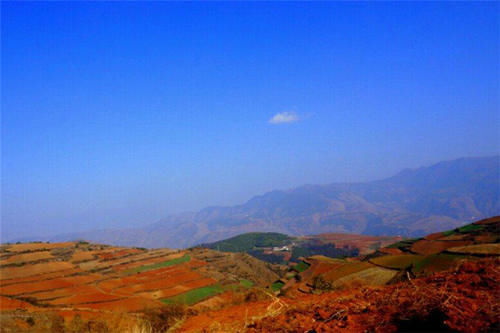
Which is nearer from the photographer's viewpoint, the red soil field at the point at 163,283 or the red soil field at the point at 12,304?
the red soil field at the point at 12,304

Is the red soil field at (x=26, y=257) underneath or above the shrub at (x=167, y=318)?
underneath

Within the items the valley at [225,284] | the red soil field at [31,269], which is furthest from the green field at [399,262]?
the red soil field at [31,269]

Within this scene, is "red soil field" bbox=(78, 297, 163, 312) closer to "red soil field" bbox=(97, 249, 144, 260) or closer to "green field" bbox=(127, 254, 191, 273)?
"green field" bbox=(127, 254, 191, 273)

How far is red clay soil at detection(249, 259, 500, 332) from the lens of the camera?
14.4 feet

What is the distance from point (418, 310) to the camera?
4891 millimetres

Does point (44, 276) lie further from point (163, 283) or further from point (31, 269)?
point (163, 283)

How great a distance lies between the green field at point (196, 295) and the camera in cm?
4303

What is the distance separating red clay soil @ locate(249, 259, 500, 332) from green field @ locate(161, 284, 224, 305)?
124ft

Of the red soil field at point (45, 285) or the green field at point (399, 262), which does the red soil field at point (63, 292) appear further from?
the green field at point (399, 262)

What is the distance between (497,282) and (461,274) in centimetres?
99

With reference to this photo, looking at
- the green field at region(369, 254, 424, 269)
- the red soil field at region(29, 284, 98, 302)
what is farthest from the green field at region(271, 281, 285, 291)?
the red soil field at region(29, 284, 98, 302)

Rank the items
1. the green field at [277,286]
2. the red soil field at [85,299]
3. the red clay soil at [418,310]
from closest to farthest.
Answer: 1. the red clay soil at [418,310]
2. the green field at [277,286]
3. the red soil field at [85,299]

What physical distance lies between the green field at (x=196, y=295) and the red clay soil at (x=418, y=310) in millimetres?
37866

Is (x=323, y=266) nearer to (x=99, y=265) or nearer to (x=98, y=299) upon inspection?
(x=98, y=299)
